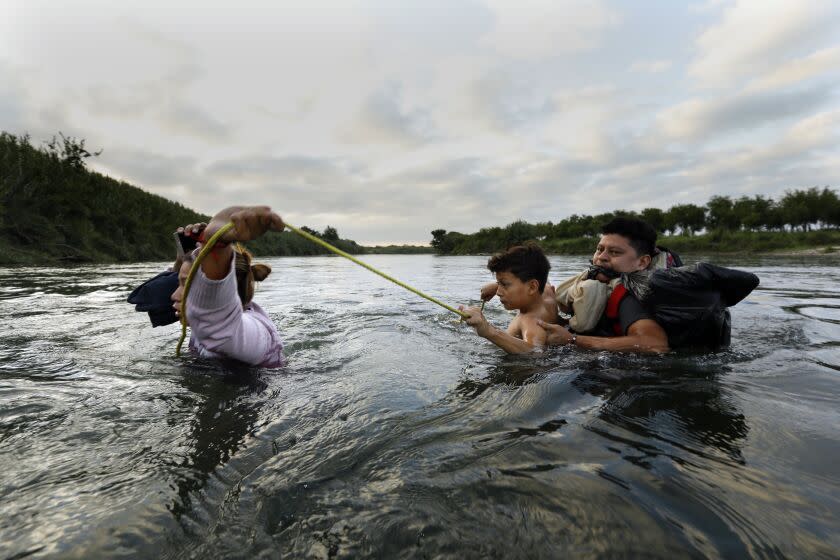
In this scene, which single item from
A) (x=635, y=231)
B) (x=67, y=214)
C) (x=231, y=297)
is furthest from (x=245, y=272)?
(x=67, y=214)

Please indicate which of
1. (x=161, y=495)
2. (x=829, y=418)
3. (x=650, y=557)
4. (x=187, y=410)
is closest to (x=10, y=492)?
(x=161, y=495)

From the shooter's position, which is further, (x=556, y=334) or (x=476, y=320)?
(x=556, y=334)

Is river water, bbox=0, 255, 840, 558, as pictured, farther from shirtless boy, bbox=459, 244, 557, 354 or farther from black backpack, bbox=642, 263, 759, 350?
shirtless boy, bbox=459, 244, 557, 354

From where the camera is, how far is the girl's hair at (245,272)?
288 centimetres

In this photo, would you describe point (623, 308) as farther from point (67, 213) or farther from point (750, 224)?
point (750, 224)

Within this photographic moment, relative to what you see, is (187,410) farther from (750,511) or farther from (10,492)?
(750,511)

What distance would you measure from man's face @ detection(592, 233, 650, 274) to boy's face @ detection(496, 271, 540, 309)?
779mm

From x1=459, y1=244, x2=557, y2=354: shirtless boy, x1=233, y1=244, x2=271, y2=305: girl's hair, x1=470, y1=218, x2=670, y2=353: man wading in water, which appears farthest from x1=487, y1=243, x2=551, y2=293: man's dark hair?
x1=233, y1=244, x2=271, y2=305: girl's hair

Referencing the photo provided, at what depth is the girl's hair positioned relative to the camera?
2.88 metres

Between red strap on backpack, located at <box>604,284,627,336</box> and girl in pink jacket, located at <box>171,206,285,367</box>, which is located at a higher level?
girl in pink jacket, located at <box>171,206,285,367</box>

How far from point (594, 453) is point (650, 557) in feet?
2.14

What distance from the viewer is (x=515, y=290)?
4.22 meters

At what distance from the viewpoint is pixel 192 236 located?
2.54 metres

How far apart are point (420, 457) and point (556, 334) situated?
8.05ft
